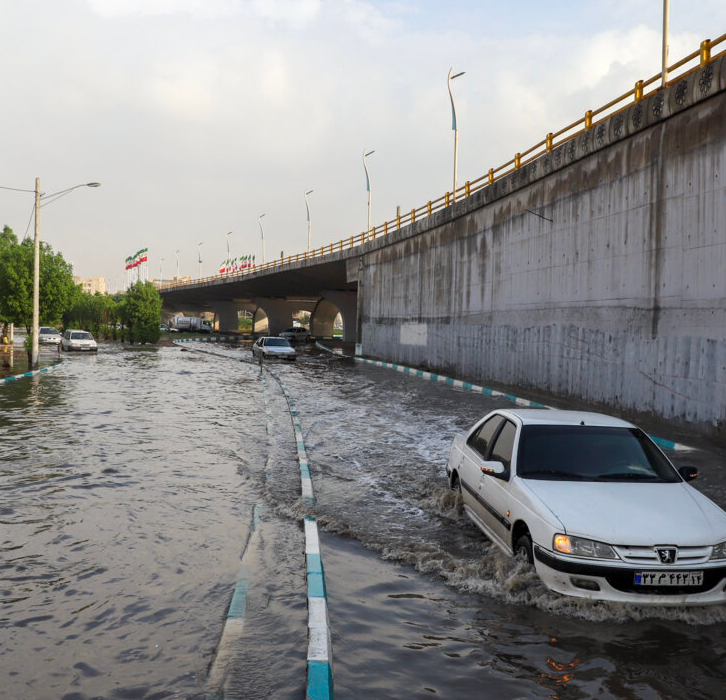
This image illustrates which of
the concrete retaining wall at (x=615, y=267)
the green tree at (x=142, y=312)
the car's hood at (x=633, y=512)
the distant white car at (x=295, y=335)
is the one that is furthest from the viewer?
the distant white car at (x=295, y=335)

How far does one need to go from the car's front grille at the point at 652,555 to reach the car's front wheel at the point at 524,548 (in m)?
0.72

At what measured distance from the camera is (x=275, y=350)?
131 ft

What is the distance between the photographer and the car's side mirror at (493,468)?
6.32m

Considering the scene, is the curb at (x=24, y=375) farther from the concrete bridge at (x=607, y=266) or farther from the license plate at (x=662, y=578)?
the license plate at (x=662, y=578)

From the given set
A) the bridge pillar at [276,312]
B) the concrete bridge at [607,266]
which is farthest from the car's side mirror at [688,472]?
the bridge pillar at [276,312]

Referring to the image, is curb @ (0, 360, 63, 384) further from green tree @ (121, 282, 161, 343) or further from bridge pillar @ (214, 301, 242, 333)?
bridge pillar @ (214, 301, 242, 333)

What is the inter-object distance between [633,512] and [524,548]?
36.0 inches

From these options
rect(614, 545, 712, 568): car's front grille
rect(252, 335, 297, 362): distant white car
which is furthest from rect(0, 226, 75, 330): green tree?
rect(614, 545, 712, 568): car's front grille

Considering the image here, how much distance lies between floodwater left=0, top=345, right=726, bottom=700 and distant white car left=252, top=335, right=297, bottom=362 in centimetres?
2757

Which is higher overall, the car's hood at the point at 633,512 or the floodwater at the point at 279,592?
the car's hood at the point at 633,512

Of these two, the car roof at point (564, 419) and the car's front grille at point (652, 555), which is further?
the car roof at point (564, 419)

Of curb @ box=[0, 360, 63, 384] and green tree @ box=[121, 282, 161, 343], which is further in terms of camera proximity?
green tree @ box=[121, 282, 161, 343]

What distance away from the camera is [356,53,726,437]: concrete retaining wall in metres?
13.8

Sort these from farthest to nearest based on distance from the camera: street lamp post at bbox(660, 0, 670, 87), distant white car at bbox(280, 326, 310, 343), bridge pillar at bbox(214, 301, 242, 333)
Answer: bridge pillar at bbox(214, 301, 242, 333)
distant white car at bbox(280, 326, 310, 343)
street lamp post at bbox(660, 0, 670, 87)
